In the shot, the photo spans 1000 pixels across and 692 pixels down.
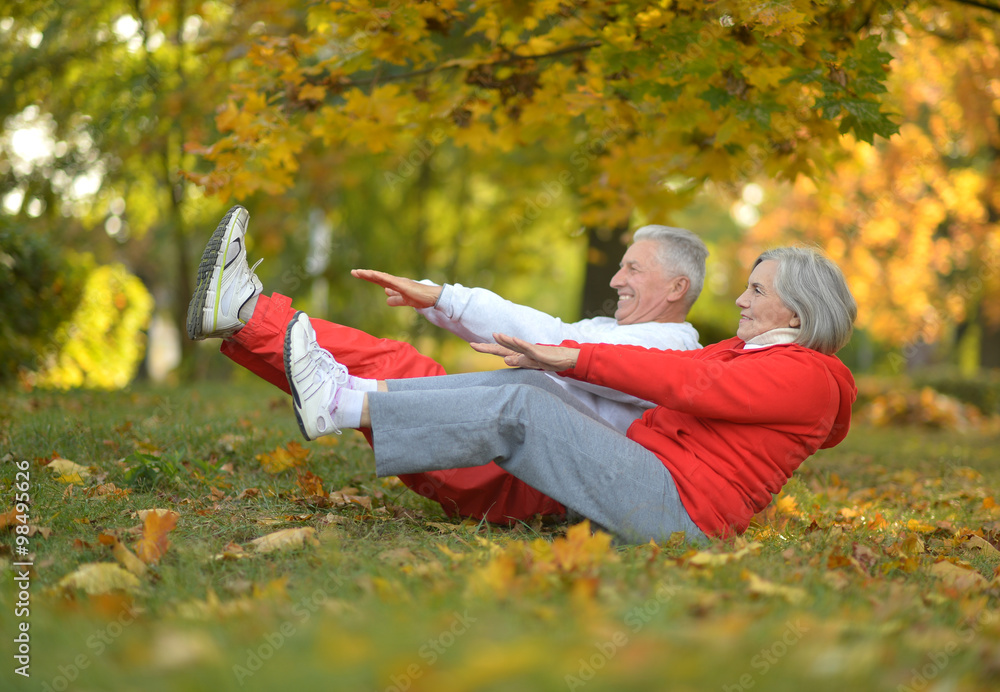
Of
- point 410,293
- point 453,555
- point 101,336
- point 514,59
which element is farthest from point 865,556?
point 101,336

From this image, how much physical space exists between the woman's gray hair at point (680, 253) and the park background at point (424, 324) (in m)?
0.59

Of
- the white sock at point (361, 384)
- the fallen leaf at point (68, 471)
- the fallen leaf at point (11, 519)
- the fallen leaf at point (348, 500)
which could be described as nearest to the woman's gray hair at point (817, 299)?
the white sock at point (361, 384)

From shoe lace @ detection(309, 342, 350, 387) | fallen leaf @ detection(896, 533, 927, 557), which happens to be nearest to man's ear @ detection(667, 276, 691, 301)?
fallen leaf @ detection(896, 533, 927, 557)

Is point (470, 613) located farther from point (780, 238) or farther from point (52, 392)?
point (780, 238)

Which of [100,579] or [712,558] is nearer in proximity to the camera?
[100,579]

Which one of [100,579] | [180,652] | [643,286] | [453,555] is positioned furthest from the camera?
[643,286]

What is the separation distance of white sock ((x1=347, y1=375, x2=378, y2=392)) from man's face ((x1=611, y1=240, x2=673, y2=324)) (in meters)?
1.34

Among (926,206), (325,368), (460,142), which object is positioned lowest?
(325,368)

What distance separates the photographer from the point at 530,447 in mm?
2660

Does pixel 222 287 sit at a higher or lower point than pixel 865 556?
higher

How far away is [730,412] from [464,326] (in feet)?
4.19

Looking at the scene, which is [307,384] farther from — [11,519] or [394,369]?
[11,519]

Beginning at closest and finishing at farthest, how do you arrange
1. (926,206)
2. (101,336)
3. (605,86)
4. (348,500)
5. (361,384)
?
(361,384)
(348,500)
(605,86)
(101,336)
(926,206)

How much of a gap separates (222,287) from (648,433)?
5.44ft
